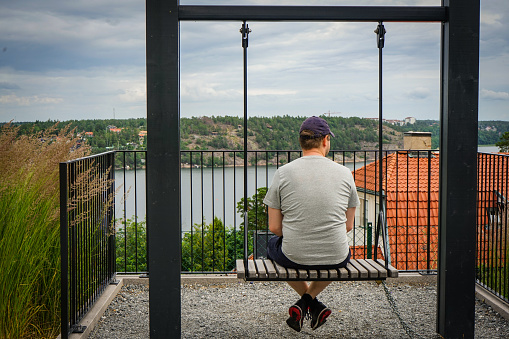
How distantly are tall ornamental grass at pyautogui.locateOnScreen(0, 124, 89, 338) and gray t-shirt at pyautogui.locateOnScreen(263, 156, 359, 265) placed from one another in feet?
4.53

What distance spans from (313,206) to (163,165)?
89 cm

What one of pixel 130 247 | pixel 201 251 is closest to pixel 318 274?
pixel 201 251

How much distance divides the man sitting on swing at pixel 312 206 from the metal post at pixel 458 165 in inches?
27.0

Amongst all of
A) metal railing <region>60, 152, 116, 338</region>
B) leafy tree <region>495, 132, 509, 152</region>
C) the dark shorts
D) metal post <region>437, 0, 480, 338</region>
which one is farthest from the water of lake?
leafy tree <region>495, 132, 509, 152</region>

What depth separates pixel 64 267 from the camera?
262cm

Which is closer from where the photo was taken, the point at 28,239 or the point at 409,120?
the point at 28,239

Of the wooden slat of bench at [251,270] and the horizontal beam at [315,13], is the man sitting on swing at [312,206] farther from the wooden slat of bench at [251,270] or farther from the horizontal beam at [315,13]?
the horizontal beam at [315,13]

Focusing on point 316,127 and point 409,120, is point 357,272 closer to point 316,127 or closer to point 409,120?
point 316,127

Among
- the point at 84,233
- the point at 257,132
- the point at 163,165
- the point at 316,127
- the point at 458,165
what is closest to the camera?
the point at 316,127

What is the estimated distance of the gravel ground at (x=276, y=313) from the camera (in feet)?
10.5

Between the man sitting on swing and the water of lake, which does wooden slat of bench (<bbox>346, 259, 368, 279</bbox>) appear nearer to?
the man sitting on swing

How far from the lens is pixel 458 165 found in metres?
2.80

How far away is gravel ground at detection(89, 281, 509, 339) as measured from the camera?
321 cm

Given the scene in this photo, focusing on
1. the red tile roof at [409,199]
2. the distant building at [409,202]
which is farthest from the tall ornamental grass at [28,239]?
the red tile roof at [409,199]
